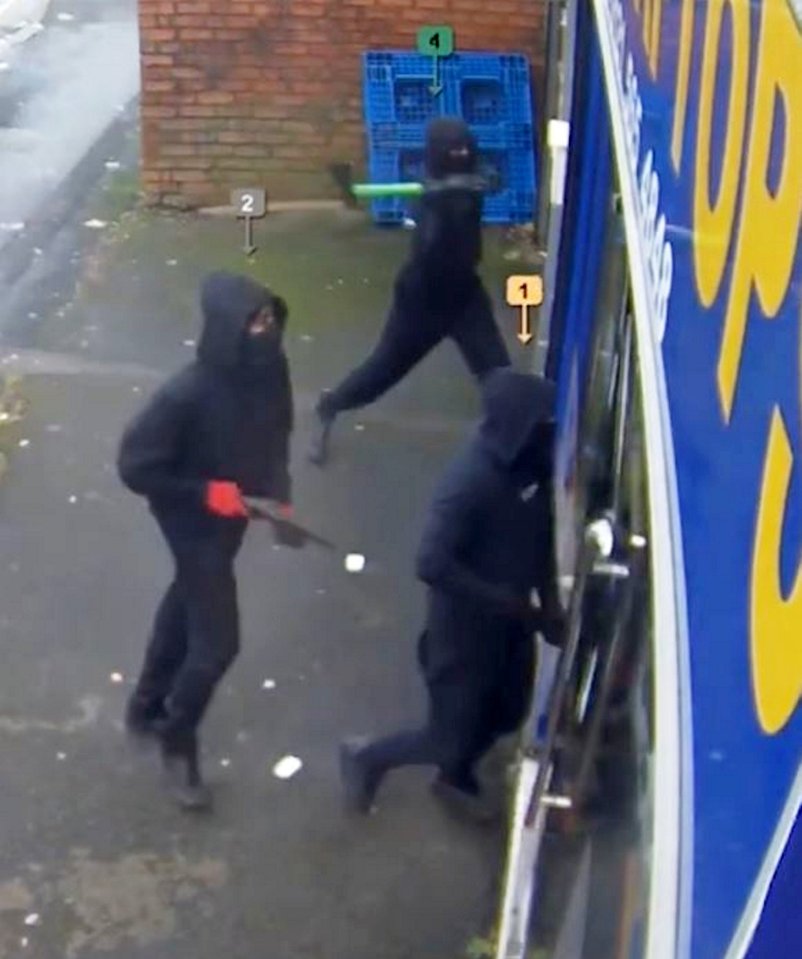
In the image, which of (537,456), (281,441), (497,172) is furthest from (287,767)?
(497,172)

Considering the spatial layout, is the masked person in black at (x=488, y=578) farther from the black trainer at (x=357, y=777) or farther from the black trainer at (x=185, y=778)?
the black trainer at (x=185, y=778)

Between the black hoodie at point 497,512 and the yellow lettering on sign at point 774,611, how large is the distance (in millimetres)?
2451

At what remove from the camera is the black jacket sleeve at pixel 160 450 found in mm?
4230

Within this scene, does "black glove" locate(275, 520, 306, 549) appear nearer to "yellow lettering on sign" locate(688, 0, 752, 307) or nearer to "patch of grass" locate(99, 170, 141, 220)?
"yellow lettering on sign" locate(688, 0, 752, 307)

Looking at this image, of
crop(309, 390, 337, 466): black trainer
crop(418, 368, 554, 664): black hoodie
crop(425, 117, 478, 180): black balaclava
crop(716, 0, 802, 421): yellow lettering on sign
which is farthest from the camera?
crop(309, 390, 337, 466): black trainer

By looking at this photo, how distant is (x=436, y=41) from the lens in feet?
30.3

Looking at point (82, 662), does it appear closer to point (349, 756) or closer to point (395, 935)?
point (349, 756)

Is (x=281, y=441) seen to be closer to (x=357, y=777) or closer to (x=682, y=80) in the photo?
(x=357, y=777)

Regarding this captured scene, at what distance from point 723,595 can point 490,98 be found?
800cm

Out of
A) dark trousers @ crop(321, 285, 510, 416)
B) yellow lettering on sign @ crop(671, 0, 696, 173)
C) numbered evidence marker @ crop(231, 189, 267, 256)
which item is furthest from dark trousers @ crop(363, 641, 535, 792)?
numbered evidence marker @ crop(231, 189, 267, 256)

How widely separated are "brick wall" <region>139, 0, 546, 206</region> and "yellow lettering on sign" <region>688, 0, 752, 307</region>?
7.52 m

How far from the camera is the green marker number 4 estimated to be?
30.2 ft

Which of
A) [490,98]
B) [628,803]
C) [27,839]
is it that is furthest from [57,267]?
[628,803]

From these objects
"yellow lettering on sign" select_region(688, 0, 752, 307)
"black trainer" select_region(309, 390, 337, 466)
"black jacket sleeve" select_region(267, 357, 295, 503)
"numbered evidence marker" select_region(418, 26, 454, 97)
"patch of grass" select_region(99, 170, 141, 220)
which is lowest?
"black trainer" select_region(309, 390, 337, 466)
